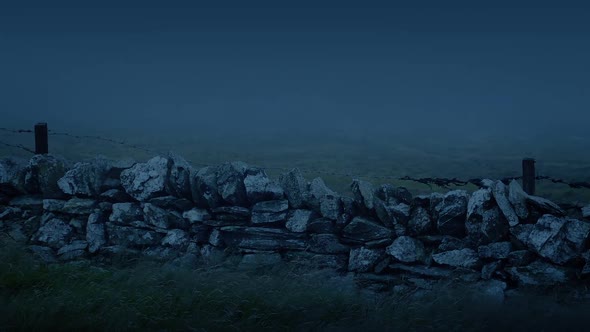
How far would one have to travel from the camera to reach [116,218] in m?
6.81

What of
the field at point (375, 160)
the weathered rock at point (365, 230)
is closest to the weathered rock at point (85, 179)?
the weathered rock at point (365, 230)

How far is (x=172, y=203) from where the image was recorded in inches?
266

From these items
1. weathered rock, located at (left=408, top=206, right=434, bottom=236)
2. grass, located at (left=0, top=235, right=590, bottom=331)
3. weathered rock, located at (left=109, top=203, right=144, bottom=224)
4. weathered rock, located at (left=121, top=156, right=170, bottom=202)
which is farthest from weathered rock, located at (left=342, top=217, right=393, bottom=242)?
weathered rock, located at (left=109, top=203, right=144, bottom=224)

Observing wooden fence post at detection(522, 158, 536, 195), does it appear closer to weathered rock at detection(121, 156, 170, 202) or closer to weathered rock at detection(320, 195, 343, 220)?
weathered rock at detection(320, 195, 343, 220)

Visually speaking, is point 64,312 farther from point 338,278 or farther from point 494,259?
point 494,259

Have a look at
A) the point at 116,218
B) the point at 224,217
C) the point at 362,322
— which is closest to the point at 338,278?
the point at 362,322

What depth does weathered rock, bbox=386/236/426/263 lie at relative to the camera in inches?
232

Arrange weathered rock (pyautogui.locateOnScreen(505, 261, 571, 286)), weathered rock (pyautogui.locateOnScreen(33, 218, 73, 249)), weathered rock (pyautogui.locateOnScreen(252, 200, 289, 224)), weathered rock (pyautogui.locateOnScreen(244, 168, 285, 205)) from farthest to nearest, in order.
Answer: weathered rock (pyautogui.locateOnScreen(33, 218, 73, 249)) → weathered rock (pyautogui.locateOnScreen(244, 168, 285, 205)) → weathered rock (pyautogui.locateOnScreen(252, 200, 289, 224)) → weathered rock (pyautogui.locateOnScreen(505, 261, 571, 286))

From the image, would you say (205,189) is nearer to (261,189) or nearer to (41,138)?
(261,189)

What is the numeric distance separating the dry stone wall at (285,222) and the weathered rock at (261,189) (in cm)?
1

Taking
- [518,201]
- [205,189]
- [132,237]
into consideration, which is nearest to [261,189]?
[205,189]

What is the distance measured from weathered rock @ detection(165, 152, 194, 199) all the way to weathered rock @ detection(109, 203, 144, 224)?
18.4 inches

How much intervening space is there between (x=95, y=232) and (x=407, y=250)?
12.7 ft

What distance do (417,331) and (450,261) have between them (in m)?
1.36
